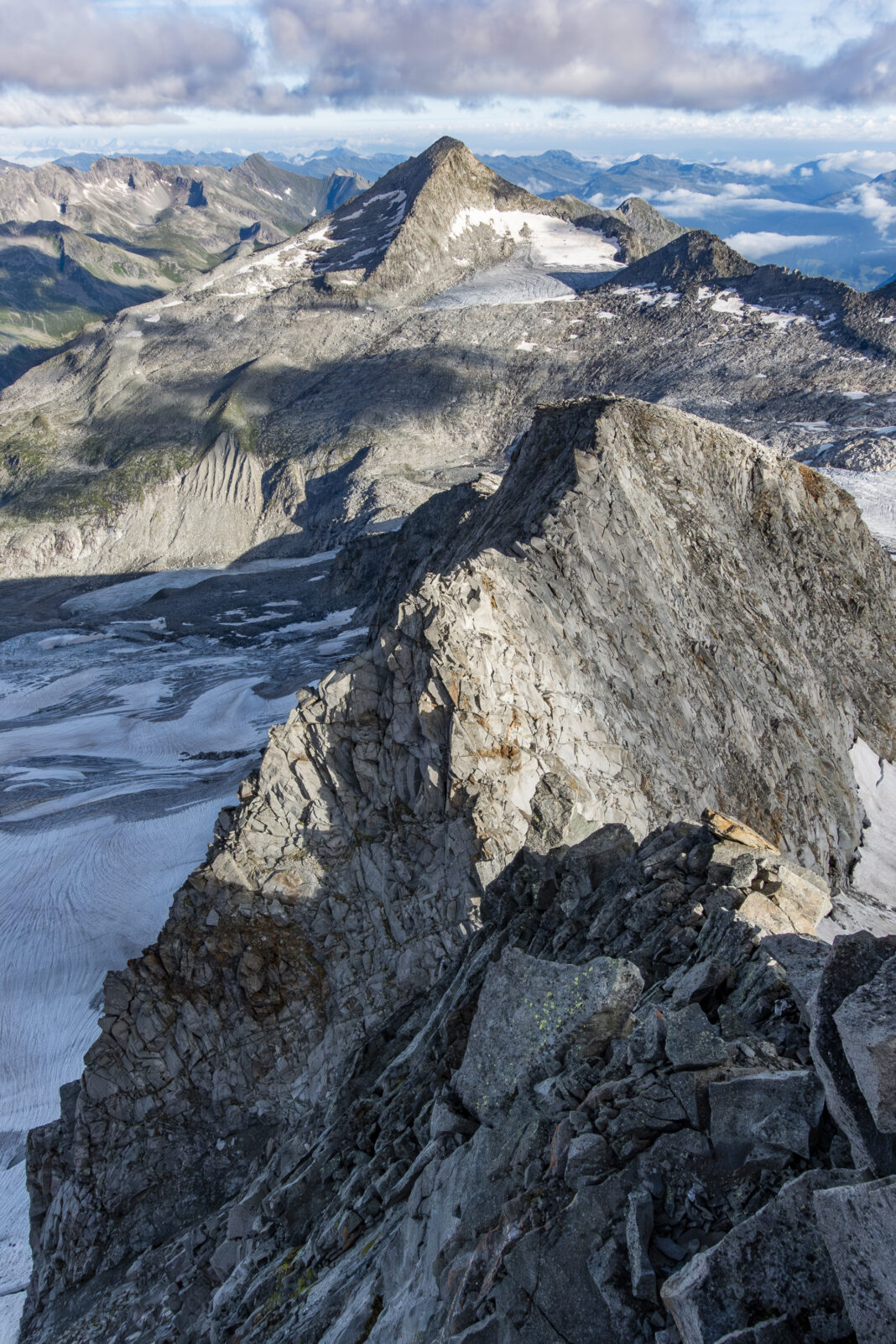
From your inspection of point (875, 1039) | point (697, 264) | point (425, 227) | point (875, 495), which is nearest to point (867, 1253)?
point (875, 1039)

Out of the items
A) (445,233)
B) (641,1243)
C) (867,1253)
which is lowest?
(641,1243)

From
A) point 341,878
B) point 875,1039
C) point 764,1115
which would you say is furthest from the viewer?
point 341,878

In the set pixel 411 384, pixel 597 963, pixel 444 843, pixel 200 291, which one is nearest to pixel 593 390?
pixel 411 384

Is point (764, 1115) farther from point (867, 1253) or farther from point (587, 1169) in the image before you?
point (867, 1253)

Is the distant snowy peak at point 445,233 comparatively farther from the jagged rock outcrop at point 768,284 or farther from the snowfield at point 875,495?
the snowfield at point 875,495

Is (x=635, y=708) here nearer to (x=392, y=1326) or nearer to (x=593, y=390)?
(x=392, y=1326)

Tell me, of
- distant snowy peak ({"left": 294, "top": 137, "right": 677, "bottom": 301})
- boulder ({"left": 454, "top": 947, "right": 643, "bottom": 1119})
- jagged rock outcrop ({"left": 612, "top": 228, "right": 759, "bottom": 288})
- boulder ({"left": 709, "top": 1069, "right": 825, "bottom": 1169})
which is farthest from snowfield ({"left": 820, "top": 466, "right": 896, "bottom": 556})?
distant snowy peak ({"left": 294, "top": 137, "right": 677, "bottom": 301})

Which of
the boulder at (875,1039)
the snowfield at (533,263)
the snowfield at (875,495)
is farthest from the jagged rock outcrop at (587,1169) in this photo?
the snowfield at (533,263)

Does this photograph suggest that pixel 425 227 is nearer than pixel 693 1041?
No
